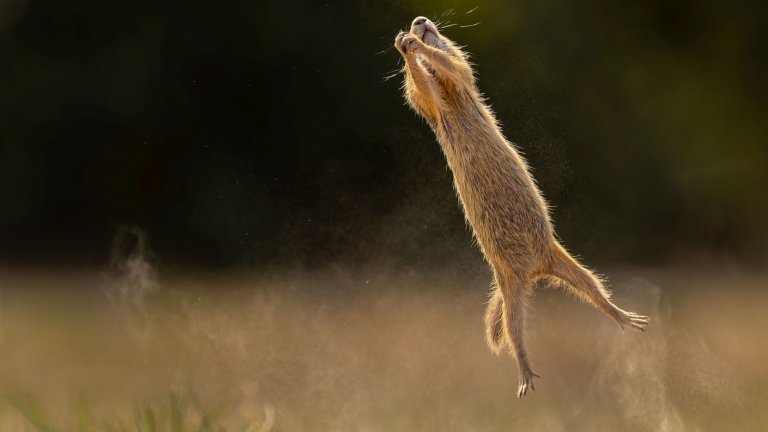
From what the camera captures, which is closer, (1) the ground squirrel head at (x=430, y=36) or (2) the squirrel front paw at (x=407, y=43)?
(2) the squirrel front paw at (x=407, y=43)

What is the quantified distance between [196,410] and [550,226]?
1.07 m

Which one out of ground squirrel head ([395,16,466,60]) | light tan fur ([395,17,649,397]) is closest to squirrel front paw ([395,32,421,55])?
light tan fur ([395,17,649,397])

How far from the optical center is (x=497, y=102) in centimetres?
442

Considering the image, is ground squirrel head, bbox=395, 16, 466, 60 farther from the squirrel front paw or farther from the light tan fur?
the squirrel front paw

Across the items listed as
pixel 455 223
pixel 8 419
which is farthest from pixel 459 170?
pixel 455 223

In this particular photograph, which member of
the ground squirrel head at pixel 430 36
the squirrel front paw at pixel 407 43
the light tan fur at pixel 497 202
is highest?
the ground squirrel head at pixel 430 36

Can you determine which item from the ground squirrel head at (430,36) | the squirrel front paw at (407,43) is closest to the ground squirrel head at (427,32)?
the ground squirrel head at (430,36)

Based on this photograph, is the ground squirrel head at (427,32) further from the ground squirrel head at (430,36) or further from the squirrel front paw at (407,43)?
the squirrel front paw at (407,43)

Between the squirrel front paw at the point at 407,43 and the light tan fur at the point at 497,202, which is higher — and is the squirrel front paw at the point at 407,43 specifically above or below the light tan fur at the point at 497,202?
above

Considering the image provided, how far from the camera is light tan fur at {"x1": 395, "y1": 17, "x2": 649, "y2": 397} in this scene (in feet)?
8.43

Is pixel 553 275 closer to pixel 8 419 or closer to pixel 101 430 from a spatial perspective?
pixel 101 430

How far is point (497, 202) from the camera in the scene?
262 cm

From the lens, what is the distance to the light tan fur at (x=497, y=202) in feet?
8.43

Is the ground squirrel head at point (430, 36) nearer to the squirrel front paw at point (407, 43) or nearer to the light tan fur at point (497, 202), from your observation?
the light tan fur at point (497, 202)
